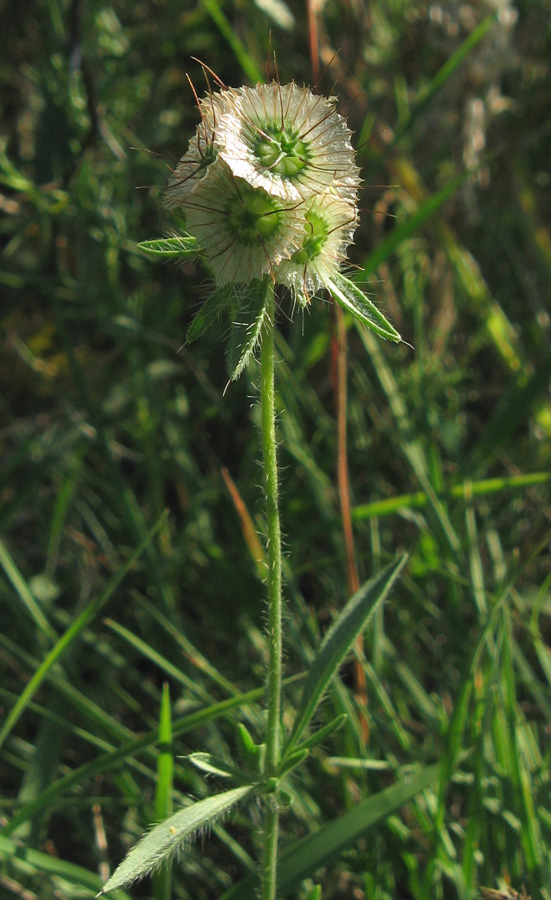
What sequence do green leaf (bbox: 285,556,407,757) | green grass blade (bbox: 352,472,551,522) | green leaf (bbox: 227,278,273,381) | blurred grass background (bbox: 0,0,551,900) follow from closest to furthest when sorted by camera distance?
1. green leaf (bbox: 227,278,273,381)
2. green leaf (bbox: 285,556,407,757)
3. blurred grass background (bbox: 0,0,551,900)
4. green grass blade (bbox: 352,472,551,522)

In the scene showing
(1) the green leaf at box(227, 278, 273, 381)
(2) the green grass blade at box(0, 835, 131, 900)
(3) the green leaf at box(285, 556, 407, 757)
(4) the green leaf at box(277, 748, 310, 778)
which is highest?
(1) the green leaf at box(227, 278, 273, 381)

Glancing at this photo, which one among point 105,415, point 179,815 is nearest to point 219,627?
point 105,415

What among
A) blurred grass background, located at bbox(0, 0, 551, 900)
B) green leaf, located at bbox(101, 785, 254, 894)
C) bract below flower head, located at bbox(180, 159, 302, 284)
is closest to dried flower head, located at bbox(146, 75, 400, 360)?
bract below flower head, located at bbox(180, 159, 302, 284)

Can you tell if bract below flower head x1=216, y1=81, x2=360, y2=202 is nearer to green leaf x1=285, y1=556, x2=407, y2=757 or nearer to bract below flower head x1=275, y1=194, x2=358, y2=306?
bract below flower head x1=275, y1=194, x2=358, y2=306

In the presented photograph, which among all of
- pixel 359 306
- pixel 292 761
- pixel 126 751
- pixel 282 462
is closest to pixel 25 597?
pixel 126 751

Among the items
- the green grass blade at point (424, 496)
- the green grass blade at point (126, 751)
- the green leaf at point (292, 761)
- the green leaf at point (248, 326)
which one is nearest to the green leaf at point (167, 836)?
the green leaf at point (292, 761)

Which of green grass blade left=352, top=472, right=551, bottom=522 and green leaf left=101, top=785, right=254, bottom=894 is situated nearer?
green leaf left=101, top=785, right=254, bottom=894
